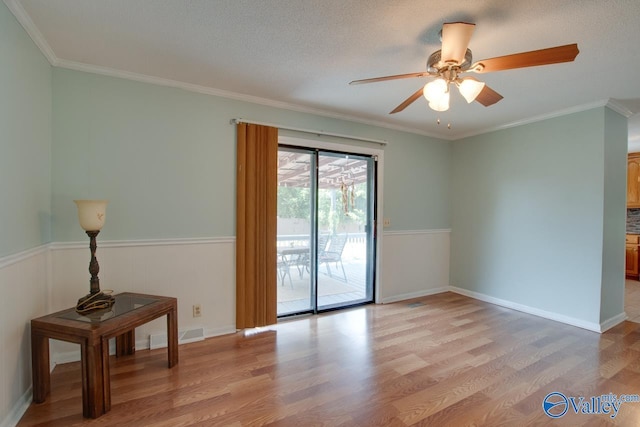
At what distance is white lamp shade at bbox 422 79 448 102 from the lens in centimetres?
180

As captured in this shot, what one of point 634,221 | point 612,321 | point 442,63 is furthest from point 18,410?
point 634,221

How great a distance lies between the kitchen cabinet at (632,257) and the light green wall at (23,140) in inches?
325

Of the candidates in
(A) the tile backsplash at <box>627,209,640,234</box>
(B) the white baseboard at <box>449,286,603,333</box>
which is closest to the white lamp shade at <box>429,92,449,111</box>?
(B) the white baseboard at <box>449,286,603,333</box>

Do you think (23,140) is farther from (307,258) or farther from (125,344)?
(307,258)

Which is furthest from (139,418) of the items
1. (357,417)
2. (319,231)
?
(319,231)

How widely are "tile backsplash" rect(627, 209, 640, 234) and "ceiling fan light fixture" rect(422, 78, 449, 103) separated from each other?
6356 mm

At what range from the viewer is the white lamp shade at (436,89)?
1.80 meters

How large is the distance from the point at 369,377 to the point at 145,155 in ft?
8.60

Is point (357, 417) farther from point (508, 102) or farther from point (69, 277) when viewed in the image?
point (508, 102)

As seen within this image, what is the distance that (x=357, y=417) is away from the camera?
70.4 inches

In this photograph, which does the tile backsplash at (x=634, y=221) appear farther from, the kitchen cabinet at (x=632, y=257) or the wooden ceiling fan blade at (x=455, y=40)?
the wooden ceiling fan blade at (x=455, y=40)

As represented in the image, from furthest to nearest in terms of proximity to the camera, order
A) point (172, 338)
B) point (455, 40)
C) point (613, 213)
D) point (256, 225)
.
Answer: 1. point (613, 213)
2. point (256, 225)
3. point (172, 338)
4. point (455, 40)

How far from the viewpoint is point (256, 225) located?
304cm

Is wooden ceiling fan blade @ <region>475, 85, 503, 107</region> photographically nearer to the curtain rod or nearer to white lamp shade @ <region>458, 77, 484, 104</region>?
white lamp shade @ <region>458, 77, 484, 104</region>
